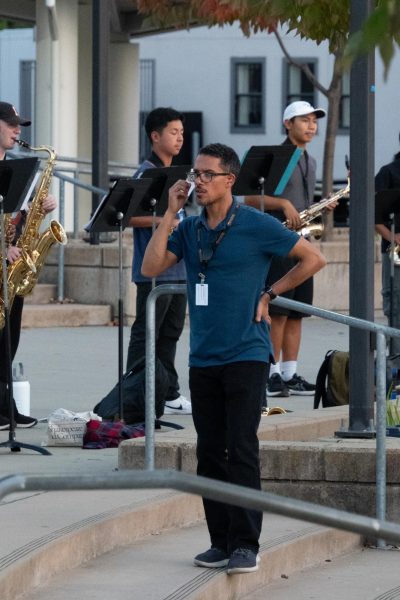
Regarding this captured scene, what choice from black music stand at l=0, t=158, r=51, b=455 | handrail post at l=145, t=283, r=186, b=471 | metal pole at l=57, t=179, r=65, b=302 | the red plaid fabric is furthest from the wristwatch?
metal pole at l=57, t=179, r=65, b=302

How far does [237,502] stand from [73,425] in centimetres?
506

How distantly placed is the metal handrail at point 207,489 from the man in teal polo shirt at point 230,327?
2.39m

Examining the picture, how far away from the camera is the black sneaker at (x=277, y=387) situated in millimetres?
10875

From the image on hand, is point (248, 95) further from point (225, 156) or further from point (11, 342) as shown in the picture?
point (225, 156)

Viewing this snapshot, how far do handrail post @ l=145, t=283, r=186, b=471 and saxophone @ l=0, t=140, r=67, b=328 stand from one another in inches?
78.0

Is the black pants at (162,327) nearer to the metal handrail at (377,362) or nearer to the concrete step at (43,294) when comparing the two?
the metal handrail at (377,362)

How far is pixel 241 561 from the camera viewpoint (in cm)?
631

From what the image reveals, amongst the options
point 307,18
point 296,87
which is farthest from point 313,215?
point 296,87

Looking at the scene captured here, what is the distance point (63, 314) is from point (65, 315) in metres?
0.04

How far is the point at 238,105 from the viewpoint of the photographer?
41.8 meters

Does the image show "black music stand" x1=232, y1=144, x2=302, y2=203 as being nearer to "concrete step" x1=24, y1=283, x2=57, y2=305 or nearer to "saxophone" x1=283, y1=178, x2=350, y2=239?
"saxophone" x1=283, y1=178, x2=350, y2=239

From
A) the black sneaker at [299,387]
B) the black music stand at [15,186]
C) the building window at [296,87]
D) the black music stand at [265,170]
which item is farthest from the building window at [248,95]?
the black music stand at [15,186]

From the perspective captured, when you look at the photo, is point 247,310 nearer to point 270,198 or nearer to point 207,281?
point 207,281

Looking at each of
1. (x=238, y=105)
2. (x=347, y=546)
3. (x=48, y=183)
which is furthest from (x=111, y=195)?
(x=238, y=105)
